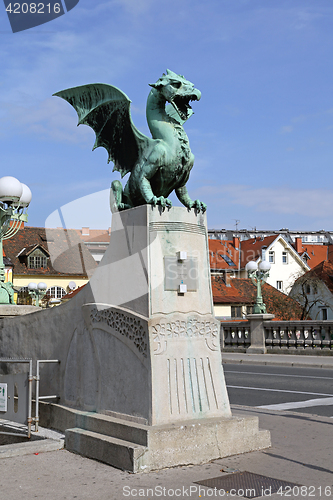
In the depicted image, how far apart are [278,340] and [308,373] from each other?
7.10 metres

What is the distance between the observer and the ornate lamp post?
34.3 feet

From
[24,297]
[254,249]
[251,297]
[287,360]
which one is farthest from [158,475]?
[254,249]

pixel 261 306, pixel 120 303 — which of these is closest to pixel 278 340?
pixel 261 306

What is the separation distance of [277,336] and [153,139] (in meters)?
18.4

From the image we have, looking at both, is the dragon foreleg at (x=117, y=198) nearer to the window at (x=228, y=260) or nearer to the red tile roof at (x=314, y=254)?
the window at (x=228, y=260)

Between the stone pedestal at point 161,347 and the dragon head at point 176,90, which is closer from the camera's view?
the stone pedestal at point 161,347

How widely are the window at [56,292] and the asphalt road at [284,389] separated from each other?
40.7m

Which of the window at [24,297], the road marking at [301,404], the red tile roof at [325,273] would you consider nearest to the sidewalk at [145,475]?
the road marking at [301,404]

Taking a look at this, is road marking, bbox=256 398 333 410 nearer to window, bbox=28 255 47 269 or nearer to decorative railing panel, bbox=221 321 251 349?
decorative railing panel, bbox=221 321 251 349

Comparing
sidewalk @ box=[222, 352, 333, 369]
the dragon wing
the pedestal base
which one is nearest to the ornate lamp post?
the dragon wing

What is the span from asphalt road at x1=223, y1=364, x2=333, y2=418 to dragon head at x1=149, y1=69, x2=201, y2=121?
5.47 metres

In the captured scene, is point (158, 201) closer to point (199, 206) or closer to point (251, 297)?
point (199, 206)

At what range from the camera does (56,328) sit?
7.26m

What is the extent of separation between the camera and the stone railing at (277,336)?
850 inches
